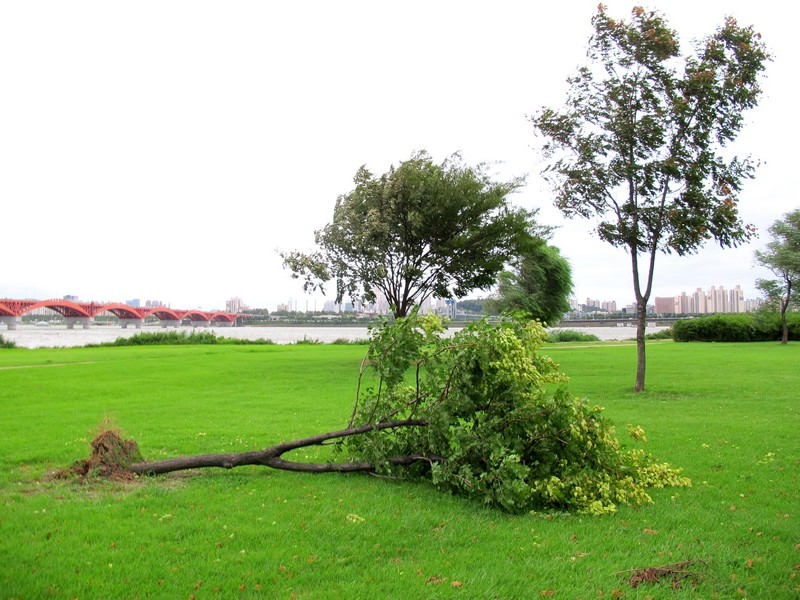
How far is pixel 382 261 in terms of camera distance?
27.1 m

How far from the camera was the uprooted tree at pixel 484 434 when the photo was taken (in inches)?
269

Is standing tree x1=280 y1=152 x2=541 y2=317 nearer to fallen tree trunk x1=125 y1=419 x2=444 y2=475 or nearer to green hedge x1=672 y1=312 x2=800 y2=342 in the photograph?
fallen tree trunk x1=125 y1=419 x2=444 y2=475

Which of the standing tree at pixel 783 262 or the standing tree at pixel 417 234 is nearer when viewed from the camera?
Result: the standing tree at pixel 417 234

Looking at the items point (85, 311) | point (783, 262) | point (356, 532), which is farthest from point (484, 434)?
point (85, 311)

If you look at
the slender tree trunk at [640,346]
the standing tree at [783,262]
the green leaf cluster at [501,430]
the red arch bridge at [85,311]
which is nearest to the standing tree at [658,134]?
the slender tree trunk at [640,346]

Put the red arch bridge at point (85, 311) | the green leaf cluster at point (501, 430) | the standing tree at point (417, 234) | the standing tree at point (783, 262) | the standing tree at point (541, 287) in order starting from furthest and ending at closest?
the red arch bridge at point (85, 311) → the standing tree at point (541, 287) → the standing tree at point (783, 262) → the standing tree at point (417, 234) → the green leaf cluster at point (501, 430)

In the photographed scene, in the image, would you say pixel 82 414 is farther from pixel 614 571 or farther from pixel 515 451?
pixel 614 571

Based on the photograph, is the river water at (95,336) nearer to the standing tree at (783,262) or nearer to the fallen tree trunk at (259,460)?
the standing tree at (783,262)

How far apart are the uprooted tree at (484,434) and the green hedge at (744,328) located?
5222 centimetres

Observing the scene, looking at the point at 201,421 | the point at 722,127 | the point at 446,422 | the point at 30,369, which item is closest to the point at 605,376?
the point at 722,127

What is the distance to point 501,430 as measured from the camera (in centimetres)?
726

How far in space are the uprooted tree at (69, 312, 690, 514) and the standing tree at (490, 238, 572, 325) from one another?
51260 millimetres

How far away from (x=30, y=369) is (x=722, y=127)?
26302 mm

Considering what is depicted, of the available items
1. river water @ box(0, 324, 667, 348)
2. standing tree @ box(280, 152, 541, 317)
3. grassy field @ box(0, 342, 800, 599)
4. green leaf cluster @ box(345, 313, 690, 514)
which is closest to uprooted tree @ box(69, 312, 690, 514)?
green leaf cluster @ box(345, 313, 690, 514)
